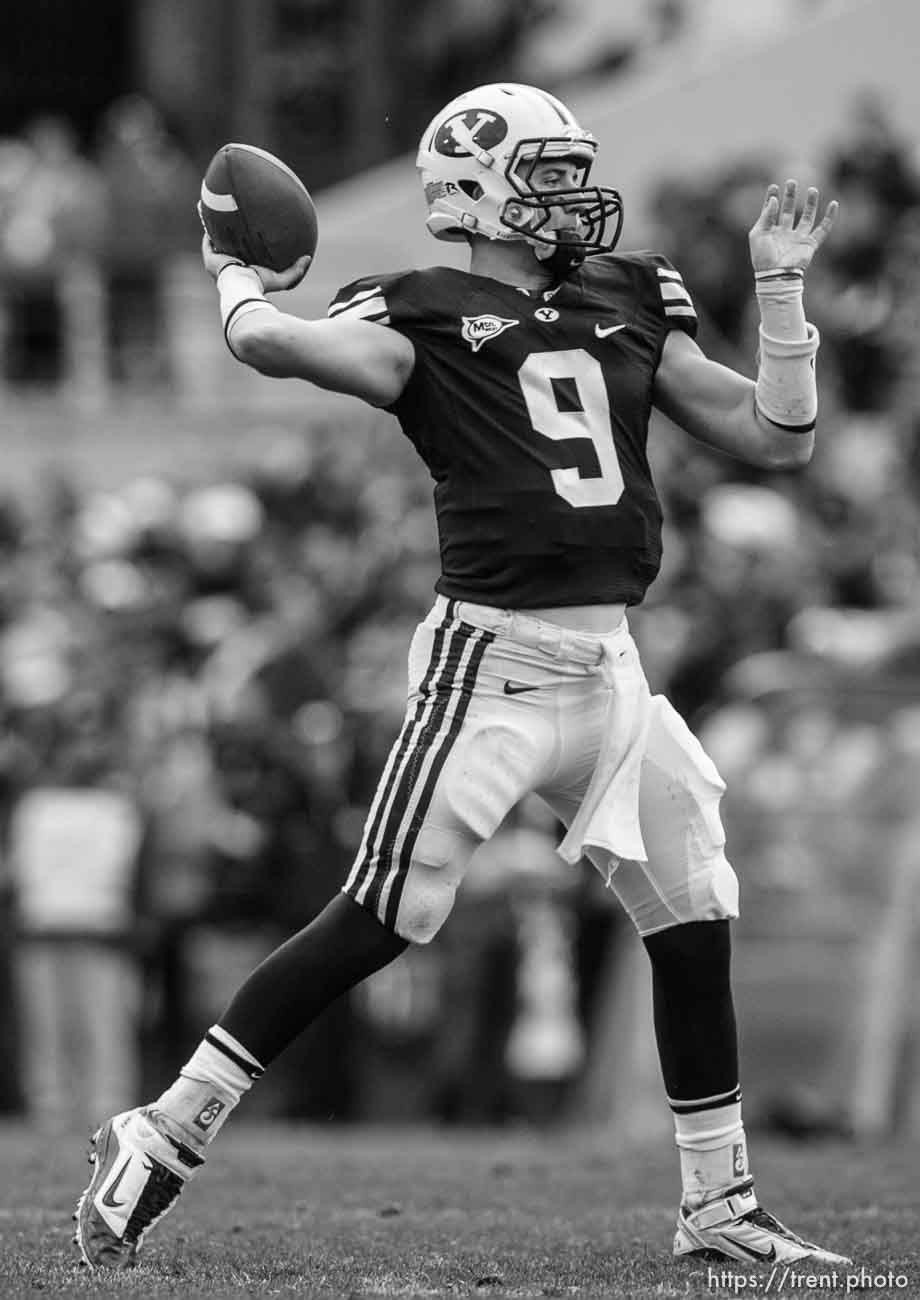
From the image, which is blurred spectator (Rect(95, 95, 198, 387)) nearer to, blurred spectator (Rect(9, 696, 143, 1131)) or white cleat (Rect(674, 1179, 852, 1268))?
blurred spectator (Rect(9, 696, 143, 1131))

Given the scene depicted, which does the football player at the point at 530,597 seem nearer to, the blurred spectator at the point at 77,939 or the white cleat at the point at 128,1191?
the white cleat at the point at 128,1191

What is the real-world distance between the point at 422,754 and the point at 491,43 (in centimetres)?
1536

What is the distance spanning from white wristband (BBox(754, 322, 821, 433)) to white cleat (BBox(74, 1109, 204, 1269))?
6.05 ft

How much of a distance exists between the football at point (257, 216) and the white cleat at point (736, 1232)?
A: 2.06 m

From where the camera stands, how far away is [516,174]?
5152 millimetres

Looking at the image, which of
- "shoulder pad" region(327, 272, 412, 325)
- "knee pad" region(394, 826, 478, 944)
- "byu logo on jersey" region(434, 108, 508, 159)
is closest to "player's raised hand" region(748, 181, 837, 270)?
"byu logo on jersey" region(434, 108, 508, 159)

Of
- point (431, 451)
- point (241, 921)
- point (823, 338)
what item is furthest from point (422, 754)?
point (823, 338)

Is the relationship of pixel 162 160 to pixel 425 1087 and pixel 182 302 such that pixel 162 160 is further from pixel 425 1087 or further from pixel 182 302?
pixel 425 1087

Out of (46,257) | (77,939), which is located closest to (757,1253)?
(77,939)

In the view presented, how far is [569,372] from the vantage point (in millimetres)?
5105

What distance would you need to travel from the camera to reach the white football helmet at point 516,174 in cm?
514

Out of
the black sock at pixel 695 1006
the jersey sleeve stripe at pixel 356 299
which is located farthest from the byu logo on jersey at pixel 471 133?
the black sock at pixel 695 1006

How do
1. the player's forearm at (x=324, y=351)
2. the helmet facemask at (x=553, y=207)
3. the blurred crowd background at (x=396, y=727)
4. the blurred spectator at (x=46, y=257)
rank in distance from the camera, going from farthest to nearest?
the blurred spectator at (x=46, y=257) → the blurred crowd background at (x=396, y=727) → the helmet facemask at (x=553, y=207) → the player's forearm at (x=324, y=351)

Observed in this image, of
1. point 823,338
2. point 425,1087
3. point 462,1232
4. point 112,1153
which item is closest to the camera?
point 112,1153
